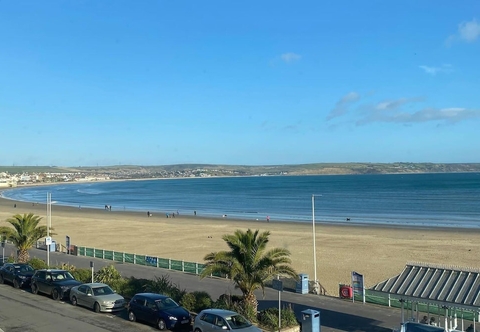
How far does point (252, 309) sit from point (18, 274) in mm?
12817

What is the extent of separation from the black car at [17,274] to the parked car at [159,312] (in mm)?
8213

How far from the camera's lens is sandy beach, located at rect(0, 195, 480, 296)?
114ft

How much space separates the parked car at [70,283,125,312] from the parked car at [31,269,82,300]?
990mm

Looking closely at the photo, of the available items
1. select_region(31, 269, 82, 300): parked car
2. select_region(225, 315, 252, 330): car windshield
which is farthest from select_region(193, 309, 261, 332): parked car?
select_region(31, 269, 82, 300): parked car

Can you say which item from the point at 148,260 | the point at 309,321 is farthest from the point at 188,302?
the point at 148,260

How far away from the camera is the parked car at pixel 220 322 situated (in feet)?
49.8

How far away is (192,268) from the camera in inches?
1150

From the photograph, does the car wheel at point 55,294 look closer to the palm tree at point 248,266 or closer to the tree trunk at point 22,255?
the palm tree at point 248,266

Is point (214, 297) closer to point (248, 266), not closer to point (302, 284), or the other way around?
point (302, 284)

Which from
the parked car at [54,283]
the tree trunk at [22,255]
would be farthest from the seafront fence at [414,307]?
the tree trunk at [22,255]

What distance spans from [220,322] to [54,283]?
394 inches

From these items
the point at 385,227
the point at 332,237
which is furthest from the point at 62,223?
the point at 385,227

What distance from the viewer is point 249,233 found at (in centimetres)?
1916

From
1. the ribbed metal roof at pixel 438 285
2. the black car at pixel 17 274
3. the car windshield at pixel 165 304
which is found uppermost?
the ribbed metal roof at pixel 438 285
